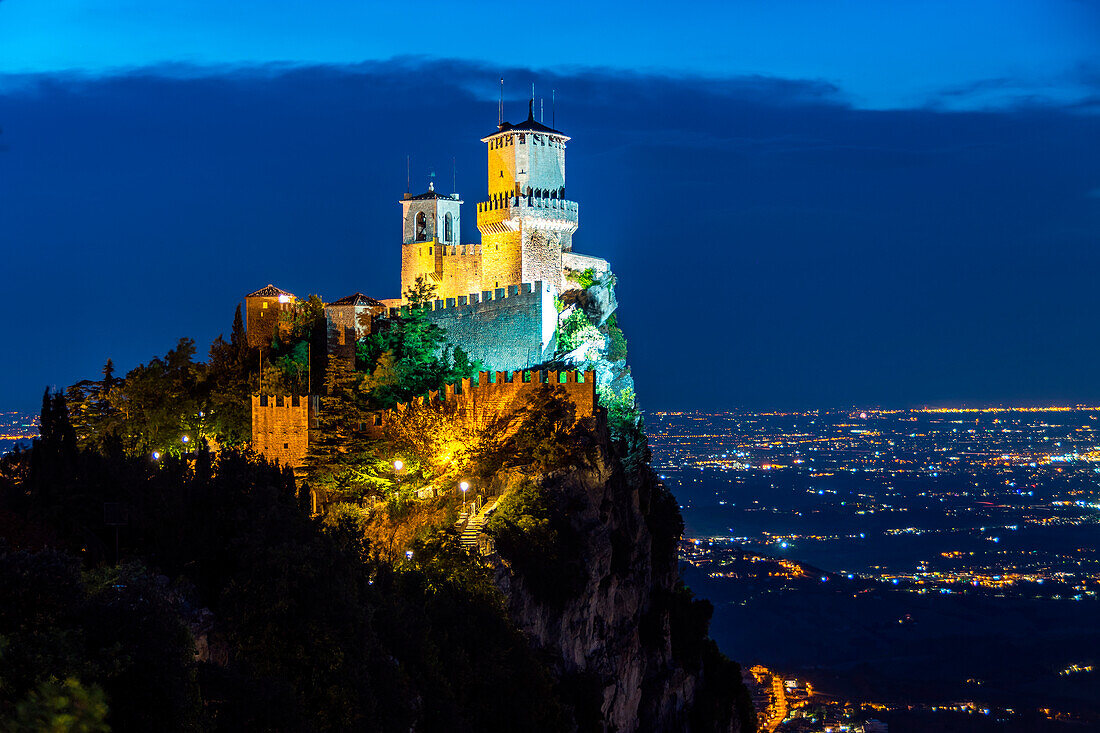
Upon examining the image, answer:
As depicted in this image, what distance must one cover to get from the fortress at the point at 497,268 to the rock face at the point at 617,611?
5944mm

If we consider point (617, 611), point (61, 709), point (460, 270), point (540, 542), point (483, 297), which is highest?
point (460, 270)

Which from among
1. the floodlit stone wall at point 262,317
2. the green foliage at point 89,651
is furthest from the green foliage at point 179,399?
the green foliage at point 89,651

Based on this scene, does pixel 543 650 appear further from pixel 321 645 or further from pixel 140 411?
pixel 140 411

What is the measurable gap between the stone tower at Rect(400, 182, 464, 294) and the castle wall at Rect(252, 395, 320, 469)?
1337cm

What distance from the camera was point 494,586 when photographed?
33.0 m

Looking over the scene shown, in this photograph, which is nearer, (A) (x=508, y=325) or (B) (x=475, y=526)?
(B) (x=475, y=526)

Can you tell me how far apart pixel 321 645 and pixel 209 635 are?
2108mm

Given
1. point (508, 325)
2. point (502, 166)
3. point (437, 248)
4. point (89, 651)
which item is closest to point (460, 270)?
point (437, 248)

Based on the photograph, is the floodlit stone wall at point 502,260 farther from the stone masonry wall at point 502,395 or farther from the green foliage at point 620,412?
the stone masonry wall at point 502,395

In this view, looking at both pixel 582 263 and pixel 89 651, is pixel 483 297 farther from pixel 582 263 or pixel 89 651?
pixel 89 651

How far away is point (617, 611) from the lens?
41.4m

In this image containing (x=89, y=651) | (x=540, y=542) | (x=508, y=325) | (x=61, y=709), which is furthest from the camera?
(x=508, y=325)

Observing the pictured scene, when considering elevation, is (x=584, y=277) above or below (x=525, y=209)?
below

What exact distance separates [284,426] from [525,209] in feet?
50.4
